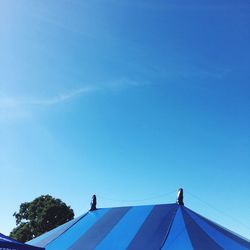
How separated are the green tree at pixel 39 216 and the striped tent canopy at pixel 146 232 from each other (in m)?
17.2

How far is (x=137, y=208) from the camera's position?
8.41 metres

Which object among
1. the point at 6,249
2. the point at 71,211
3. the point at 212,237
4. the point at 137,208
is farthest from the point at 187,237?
the point at 71,211

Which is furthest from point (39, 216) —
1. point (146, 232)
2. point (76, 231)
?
point (146, 232)

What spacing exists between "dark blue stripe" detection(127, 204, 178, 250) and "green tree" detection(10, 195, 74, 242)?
62.4 ft

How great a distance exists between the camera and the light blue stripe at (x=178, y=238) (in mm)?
5898

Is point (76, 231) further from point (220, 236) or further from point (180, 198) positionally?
point (220, 236)

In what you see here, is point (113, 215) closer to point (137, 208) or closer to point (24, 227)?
point (137, 208)

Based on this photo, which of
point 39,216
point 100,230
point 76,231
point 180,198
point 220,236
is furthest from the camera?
point 39,216

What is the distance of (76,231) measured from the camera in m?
8.09

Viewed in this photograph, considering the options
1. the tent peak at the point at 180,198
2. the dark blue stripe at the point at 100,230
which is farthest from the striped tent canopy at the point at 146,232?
the tent peak at the point at 180,198

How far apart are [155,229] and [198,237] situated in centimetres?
102

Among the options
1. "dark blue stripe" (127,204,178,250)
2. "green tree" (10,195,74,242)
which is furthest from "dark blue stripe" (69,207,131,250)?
"green tree" (10,195,74,242)

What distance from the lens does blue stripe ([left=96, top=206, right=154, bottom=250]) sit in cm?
662

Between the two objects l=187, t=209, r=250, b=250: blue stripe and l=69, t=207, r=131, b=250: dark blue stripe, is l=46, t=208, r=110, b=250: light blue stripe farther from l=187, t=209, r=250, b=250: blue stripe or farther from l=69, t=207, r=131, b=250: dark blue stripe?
l=187, t=209, r=250, b=250: blue stripe
